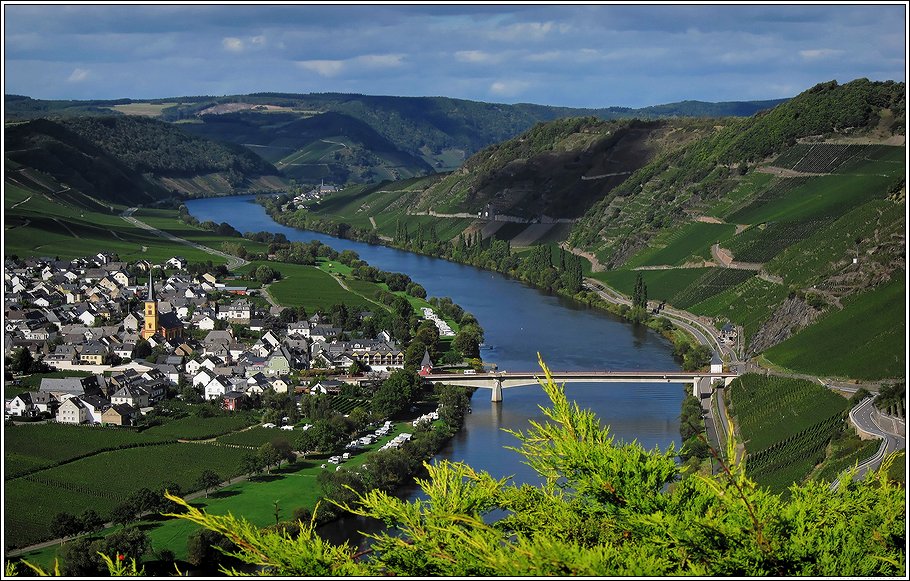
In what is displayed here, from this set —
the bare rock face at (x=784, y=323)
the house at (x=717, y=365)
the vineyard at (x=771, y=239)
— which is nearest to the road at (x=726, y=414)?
the house at (x=717, y=365)

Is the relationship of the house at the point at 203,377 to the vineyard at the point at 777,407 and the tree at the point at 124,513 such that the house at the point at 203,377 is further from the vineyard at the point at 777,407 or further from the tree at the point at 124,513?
the vineyard at the point at 777,407

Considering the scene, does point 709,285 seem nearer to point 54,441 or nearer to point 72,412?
point 72,412

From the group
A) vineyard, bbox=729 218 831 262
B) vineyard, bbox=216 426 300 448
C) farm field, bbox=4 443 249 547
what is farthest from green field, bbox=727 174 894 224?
farm field, bbox=4 443 249 547

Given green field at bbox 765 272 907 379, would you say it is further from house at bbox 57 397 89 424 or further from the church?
the church

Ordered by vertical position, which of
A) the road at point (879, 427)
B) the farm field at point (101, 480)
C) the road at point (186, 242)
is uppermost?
the road at point (186, 242)

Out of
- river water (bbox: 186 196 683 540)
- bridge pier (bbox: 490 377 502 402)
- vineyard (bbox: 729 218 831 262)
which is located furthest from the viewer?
vineyard (bbox: 729 218 831 262)
